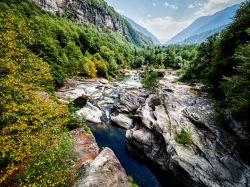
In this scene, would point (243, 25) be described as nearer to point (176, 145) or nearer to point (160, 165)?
point (176, 145)

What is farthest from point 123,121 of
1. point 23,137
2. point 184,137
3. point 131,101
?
point 23,137

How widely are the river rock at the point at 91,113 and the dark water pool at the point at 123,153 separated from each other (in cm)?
170

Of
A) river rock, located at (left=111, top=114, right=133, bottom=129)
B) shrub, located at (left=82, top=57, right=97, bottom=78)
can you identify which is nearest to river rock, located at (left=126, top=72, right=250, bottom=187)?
river rock, located at (left=111, top=114, right=133, bottom=129)

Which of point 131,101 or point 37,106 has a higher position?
point 37,106

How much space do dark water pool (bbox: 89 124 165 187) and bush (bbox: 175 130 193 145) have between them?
5976mm

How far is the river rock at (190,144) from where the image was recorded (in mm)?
19750

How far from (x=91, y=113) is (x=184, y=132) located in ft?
71.1

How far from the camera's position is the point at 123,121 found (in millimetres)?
37844

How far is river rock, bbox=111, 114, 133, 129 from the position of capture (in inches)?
1460

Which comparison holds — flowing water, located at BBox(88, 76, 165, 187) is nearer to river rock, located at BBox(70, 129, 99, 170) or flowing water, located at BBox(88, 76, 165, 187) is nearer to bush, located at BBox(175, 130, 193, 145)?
river rock, located at BBox(70, 129, 99, 170)

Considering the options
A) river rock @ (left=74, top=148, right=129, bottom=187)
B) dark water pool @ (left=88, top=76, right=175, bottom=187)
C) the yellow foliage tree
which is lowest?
dark water pool @ (left=88, top=76, right=175, bottom=187)

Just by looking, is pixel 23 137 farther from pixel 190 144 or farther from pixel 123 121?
pixel 123 121

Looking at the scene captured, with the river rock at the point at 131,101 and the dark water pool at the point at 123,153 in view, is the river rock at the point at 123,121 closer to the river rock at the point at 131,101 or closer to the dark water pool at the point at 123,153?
the dark water pool at the point at 123,153

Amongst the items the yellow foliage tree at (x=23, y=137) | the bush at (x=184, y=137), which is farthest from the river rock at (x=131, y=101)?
the yellow foliage tree at (x=23, y=137)
